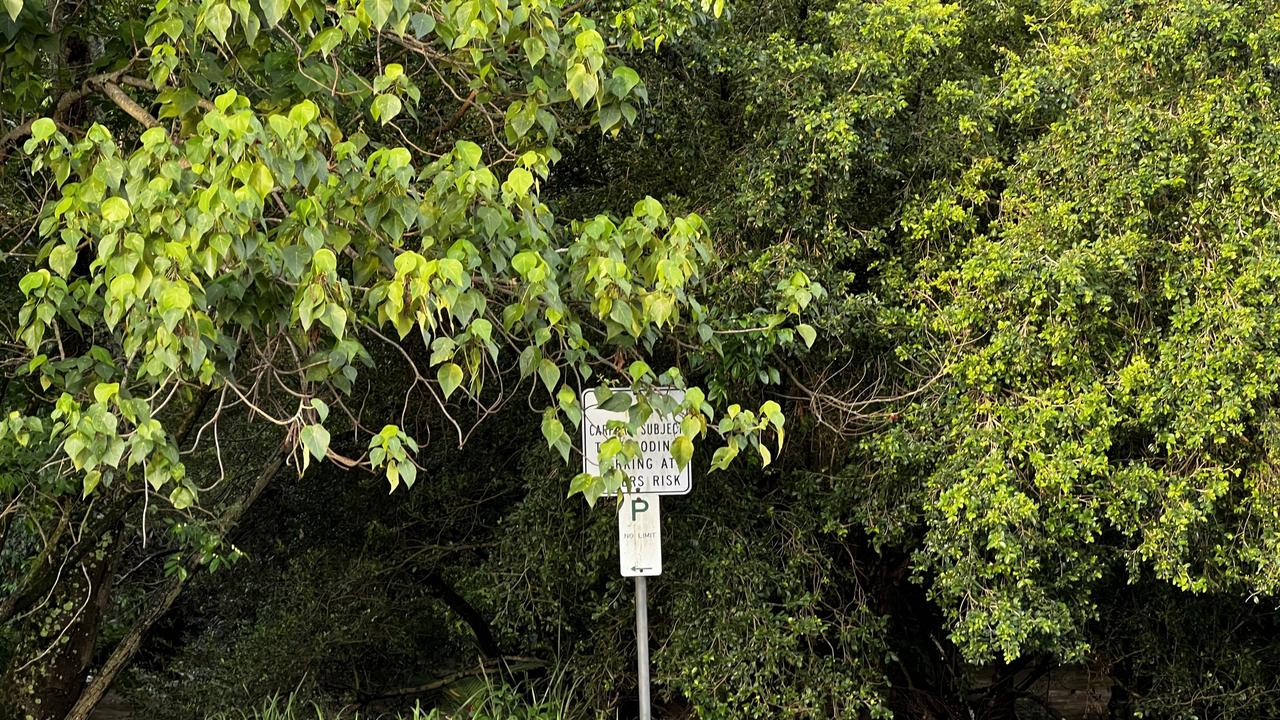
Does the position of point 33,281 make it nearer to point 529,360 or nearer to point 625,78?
point 529,360

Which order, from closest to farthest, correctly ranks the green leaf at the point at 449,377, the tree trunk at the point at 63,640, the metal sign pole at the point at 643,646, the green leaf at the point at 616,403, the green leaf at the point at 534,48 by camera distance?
the green leaf at the point at 449,377, the green leaf at the point at 534,48, the green leaf at the point at 616,403, the metal sign pole at the point at 643,646, the tree trunk at the point at 63,640

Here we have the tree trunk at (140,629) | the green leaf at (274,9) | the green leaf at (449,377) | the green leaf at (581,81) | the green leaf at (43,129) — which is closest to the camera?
the green leaf at (274,9)

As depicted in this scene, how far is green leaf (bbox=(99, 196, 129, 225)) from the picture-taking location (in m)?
4.03


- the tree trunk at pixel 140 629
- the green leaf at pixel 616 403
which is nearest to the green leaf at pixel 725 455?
the green leaf at pixel 616 403

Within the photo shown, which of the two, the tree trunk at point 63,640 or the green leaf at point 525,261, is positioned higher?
the green leaf at point 525,261

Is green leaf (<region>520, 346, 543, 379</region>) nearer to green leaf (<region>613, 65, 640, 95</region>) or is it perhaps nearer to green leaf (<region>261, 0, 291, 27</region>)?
green leaf (<region>613, 65, 640, 95</region>)

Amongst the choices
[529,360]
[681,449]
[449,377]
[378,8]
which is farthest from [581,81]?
[681,449]

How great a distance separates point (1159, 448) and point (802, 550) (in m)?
1.94

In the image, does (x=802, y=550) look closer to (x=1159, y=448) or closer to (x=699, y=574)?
(x=699, y=574)

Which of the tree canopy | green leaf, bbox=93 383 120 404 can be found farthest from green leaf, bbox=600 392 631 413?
green leaf, bbox=93 383 120 404

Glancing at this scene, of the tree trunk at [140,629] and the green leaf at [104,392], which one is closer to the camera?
the green leaf at [104,392]

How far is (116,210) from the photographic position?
4.03 meters

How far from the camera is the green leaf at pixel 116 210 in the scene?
4.03 m

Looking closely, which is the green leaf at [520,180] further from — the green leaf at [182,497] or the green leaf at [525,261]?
the green leaf at [182,497]
